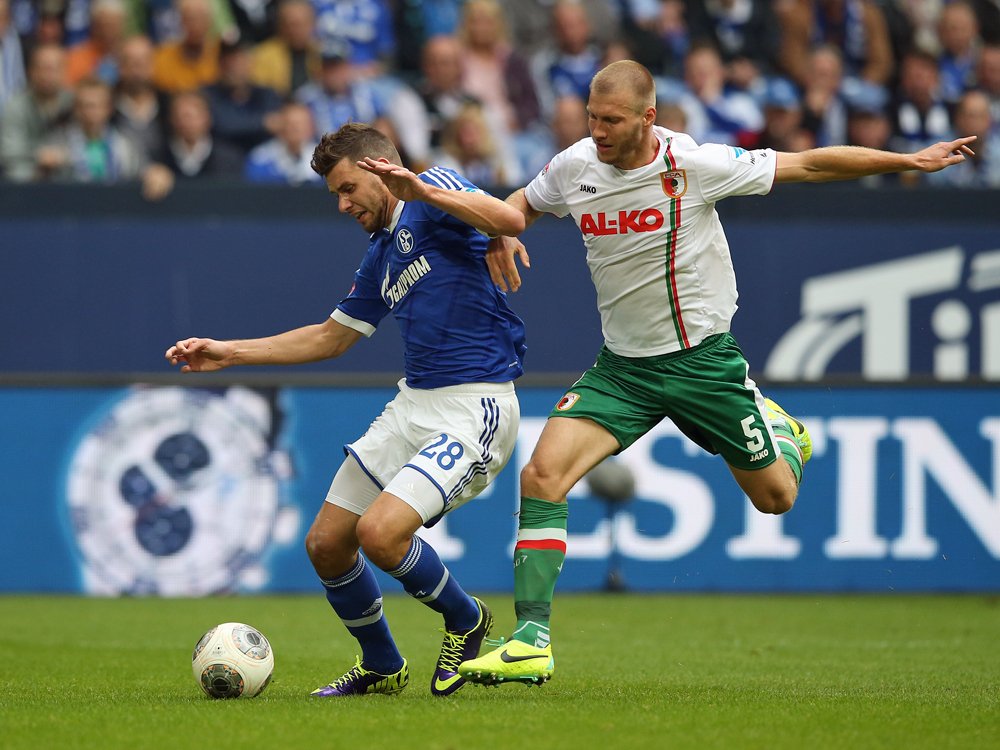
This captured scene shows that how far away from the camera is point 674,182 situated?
698 cm

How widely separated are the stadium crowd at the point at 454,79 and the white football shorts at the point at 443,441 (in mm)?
7172

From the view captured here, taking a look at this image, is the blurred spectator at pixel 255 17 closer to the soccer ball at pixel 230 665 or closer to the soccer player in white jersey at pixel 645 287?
the soccer player in white jersey at pixel 645 287

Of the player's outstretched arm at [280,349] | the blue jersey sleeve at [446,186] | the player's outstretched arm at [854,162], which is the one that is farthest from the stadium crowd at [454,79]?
the blue jersey sleeve at [446,186]

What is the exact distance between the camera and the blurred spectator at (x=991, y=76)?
52.6 ft

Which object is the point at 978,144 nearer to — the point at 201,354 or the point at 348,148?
the point at 348,148

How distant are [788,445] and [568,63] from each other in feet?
28.3

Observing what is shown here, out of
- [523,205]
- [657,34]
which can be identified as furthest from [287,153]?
[523,205]

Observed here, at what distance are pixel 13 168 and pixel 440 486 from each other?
873cm

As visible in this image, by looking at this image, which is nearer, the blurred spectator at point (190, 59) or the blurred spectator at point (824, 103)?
the blurred spectator at point (190, 59)

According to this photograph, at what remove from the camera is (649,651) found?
30.5ft

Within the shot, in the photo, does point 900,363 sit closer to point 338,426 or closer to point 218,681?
point 338,426

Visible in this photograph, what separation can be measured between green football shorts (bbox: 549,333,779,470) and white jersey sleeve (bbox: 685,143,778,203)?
72 cm

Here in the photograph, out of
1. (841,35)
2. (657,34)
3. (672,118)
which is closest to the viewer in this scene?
(672,118)

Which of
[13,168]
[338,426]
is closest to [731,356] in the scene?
[338,426]
